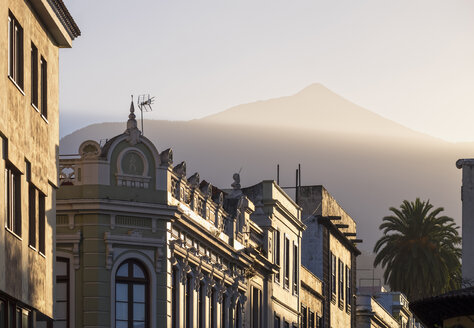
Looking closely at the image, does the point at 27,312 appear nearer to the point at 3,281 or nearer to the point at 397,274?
the point at 3,281

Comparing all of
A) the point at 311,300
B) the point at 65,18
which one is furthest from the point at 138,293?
the point at 311,300

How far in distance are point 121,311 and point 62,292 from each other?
6.13 feet

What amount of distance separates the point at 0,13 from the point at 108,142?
11.6 meters

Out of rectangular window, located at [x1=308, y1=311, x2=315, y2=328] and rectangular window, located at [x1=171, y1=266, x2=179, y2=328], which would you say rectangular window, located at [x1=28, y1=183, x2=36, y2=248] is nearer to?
rectangular window, located at [x1=171, y1=266, x2=179, y2=328]

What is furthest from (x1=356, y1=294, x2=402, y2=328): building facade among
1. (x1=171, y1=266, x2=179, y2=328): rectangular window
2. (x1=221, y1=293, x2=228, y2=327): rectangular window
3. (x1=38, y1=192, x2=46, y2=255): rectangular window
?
(x1=38, y1=192, x2=46, y2=255): rectangular window

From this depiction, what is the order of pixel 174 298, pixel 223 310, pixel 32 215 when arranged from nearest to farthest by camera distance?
pixel 32 215, pixel 174 298, pixel 223 310

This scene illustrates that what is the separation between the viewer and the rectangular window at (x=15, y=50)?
101 ft

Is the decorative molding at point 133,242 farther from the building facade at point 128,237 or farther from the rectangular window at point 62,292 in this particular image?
the rectangular window at point 62,292

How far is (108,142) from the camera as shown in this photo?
133 ft

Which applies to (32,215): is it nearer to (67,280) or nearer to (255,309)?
(67,280)

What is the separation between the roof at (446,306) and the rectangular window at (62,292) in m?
12.3

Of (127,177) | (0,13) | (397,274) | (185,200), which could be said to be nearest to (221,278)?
(185,200)

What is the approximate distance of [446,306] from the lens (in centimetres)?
3083

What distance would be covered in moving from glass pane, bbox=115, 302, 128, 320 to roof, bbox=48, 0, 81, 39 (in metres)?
8.54
